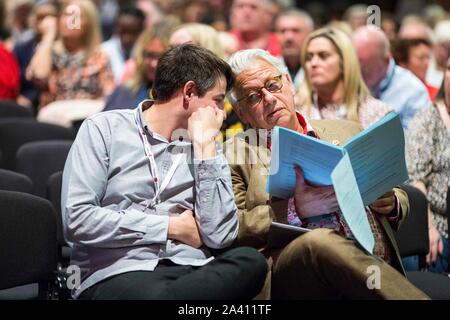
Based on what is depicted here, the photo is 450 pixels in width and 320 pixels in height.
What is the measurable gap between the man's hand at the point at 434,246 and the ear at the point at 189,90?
145cm

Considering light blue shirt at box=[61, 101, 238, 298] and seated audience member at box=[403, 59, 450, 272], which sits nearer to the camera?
light blue shirt at box=[61, 101, 238, 298]

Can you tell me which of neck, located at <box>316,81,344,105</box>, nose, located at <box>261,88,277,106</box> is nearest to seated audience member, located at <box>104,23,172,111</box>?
neck, located at <box>316,81,344,105</box>

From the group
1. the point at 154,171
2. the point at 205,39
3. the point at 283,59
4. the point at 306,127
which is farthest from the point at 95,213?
the point at 283,59

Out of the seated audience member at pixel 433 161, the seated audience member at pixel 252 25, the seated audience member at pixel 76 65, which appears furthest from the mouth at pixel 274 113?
the seated audience member at pixel 252 25

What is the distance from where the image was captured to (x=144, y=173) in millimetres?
3047

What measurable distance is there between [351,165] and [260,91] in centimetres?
59

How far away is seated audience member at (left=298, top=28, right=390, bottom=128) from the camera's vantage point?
4.70m

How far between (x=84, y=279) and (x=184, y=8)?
6375 mm

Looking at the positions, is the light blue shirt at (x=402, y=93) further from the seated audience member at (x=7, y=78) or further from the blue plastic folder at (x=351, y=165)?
the seated audience member at (x=7, y=78)

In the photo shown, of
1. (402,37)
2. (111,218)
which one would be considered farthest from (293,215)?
(402,37)

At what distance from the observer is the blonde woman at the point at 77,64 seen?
6.26m

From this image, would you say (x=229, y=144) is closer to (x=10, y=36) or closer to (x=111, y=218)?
(x=111, y=218)

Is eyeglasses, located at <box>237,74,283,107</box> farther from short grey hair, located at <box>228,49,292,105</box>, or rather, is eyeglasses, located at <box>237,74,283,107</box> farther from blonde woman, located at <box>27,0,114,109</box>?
blonde woman, located at <box>27,0,114,109</box>

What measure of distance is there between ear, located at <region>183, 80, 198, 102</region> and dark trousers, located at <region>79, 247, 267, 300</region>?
22.6 inches
